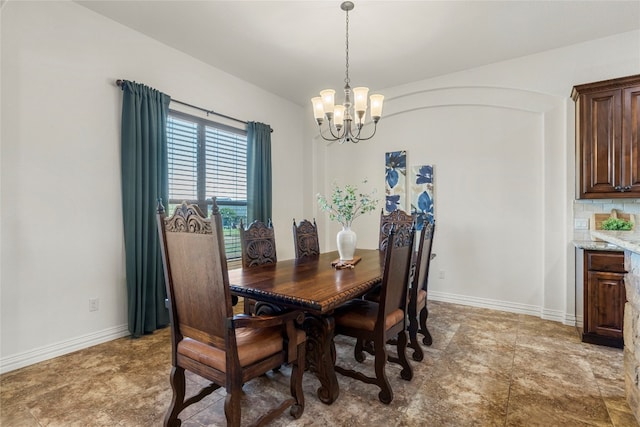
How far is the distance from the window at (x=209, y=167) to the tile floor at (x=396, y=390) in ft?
5.45

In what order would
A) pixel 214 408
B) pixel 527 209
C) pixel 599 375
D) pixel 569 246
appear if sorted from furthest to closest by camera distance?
pixel 527 209, pixel 569 246, pixel 599 375, pixel 214 408

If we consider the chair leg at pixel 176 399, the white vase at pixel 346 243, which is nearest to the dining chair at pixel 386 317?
the white vase at pixel 346 243

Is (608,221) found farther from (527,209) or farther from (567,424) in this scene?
(567,424)

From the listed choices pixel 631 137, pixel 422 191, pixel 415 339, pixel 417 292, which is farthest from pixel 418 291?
pixel 631 137

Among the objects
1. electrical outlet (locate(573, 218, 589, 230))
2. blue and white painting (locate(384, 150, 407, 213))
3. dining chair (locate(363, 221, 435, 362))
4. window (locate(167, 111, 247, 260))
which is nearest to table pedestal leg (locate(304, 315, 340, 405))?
dining chair (locate(363, 221, 435, 362))

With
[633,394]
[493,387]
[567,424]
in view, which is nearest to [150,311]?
[493,387]

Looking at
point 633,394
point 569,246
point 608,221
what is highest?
point 608,221

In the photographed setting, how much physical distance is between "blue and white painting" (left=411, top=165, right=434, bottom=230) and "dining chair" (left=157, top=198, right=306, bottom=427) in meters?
3.03

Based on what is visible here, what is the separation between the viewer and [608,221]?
322cm

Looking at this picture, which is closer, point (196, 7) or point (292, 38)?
point (196, 7)

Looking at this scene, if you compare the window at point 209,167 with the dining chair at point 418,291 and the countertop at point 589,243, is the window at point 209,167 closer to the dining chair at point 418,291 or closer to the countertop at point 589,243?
the dining chair at point 418,291

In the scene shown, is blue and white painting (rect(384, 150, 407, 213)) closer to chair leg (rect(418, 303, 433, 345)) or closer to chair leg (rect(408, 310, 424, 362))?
chair leg (rect(418, 303, 433, 345))

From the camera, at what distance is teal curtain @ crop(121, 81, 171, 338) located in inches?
121

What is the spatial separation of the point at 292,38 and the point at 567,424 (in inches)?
151
